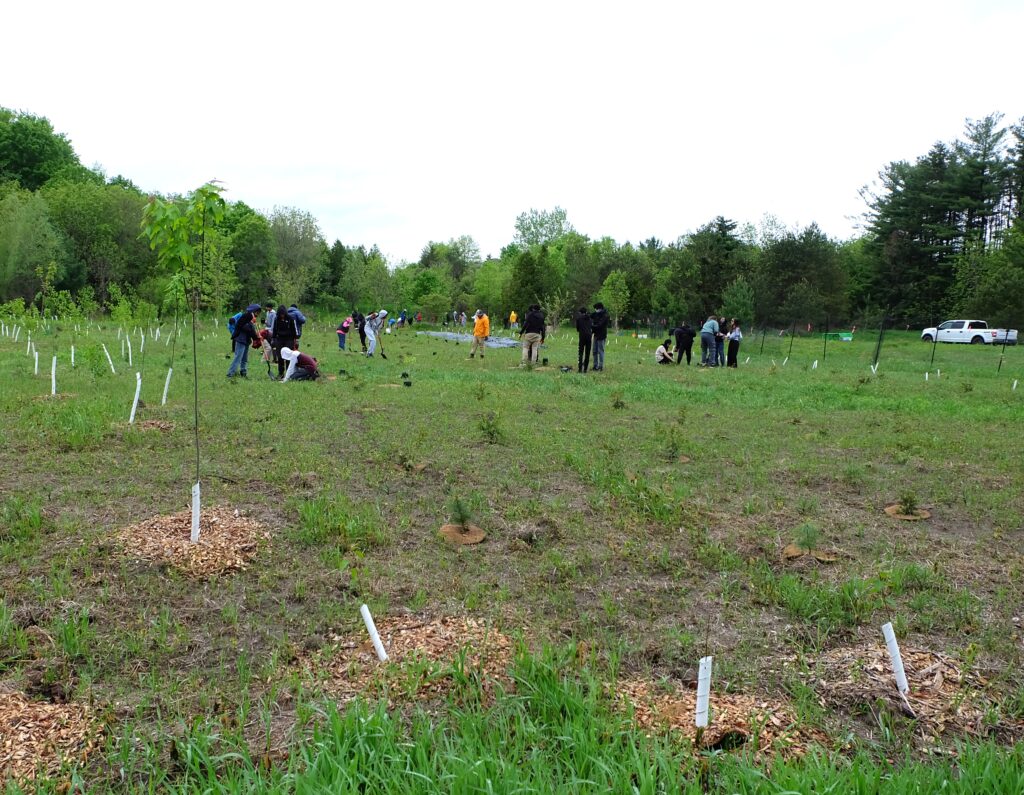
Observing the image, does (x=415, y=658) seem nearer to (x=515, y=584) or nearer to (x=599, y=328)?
(x=515, y=584)

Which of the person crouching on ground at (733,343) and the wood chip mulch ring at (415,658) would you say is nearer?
the wood chip mulch ring at (415,658)

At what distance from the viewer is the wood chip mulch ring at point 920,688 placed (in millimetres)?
3252

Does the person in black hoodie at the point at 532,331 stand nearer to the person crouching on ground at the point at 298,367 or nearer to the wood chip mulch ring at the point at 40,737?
the person crouching on ground at the point at 298,367

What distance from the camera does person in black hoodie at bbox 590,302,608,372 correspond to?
17.9 meters

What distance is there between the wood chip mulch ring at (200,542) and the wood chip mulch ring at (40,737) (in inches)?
59.7

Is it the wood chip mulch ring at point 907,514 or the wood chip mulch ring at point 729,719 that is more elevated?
the wood chip mulch ring at point 907,514

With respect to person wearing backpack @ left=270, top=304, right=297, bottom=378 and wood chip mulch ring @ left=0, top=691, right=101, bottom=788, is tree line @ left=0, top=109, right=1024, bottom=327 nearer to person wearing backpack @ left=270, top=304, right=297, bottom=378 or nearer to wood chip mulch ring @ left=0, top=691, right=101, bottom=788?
person wearing backpack @ left=270, top=304, right=297, bottom=378

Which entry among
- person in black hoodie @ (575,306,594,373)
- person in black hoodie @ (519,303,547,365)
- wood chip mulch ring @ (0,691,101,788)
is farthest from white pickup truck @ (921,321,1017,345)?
wood chip mulch ring @ (0,691,101,788)

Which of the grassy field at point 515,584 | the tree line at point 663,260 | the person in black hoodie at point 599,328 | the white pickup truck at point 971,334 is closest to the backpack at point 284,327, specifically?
the grassy field at point 515,584

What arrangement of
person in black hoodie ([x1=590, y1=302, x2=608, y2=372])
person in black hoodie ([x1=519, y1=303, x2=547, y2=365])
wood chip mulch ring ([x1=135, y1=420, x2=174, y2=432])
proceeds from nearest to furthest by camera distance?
wood chip mulch ring ([x1=135, y1=420, x2=174, y2=432]) → person in black hoodie ([x1=590, y1=302, x2=608, y2=372]) → person in black hoodie ([x1=519, y1=303, x2=547, y2=365])

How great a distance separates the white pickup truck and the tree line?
174cm

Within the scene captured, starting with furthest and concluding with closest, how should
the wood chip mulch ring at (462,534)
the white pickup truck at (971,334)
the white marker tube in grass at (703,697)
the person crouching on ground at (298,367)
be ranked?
the white pickup truck at (971,334) → the person crouching on ground at (298,367) → the wood chip mulch ring at (462,534) → the white marker tube in grass at (703,697)

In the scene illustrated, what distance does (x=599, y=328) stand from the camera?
720 inches

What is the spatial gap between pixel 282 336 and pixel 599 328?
783 centimetres
